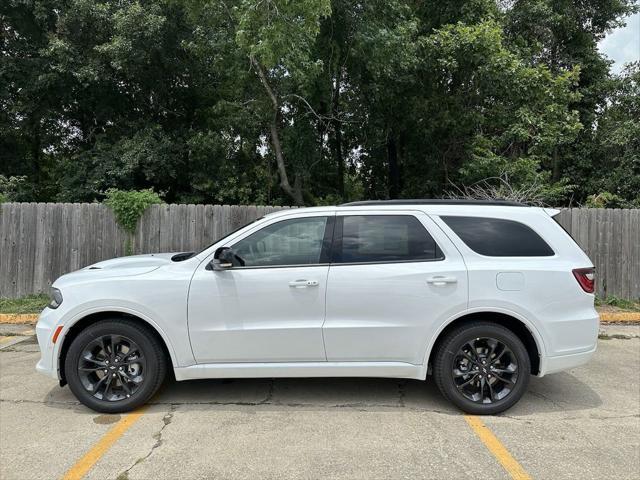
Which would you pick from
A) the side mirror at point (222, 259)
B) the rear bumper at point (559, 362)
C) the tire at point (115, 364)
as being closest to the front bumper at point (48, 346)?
the tire at point (115, 364)

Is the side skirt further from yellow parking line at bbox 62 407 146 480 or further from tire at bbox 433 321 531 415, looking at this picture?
yellow parking line at bbox 62 407 146 480

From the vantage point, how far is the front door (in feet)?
13.5

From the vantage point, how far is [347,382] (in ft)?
16.4

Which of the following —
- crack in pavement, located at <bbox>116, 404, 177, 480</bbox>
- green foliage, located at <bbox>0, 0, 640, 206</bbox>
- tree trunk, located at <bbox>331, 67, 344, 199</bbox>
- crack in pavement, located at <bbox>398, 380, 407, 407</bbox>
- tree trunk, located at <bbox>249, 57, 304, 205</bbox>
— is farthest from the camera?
tree trunk, located at <bbox>331, 67, 344, 199</bbox>

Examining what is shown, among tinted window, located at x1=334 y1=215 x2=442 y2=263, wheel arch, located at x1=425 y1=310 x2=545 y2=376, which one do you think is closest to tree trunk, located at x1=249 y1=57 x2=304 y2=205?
tinted window, located at x1=334 y1=215 x2=442 y2=263

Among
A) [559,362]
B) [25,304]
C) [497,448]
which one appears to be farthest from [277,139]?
[497,448]

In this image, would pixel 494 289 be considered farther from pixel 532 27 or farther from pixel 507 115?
pixel 532 27

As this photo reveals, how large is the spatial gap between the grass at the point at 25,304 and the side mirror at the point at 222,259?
5.53 meters

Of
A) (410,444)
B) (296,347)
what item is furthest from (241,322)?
(410,444)

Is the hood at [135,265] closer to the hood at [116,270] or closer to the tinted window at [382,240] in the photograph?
the hood at [116,270]

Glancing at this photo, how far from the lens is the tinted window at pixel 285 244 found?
427cm

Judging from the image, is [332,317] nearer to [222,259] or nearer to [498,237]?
[222,259]

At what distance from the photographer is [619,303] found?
891 centimetres

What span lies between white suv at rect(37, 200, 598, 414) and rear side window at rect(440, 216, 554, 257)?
0.02m
